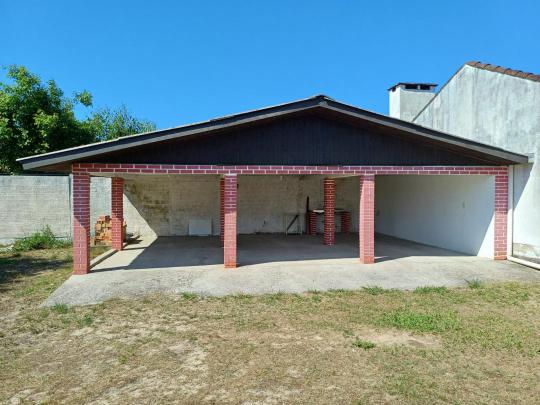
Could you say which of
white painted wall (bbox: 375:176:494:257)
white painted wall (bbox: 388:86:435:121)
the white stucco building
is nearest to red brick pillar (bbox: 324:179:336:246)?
white painted wall (bbox: 375:176:494:257)

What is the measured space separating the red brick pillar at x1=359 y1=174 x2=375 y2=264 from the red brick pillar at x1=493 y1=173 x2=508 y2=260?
3334 millimetres

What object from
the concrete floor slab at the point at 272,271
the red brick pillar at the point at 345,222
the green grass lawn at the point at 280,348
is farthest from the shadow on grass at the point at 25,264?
the red brick pillar at the point at 345,222

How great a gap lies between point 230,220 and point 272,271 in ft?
5.09

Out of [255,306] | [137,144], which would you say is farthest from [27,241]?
[255,306]

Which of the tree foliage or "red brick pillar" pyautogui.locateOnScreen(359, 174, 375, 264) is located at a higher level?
the tree foliage

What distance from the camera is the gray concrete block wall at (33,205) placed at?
13469mm

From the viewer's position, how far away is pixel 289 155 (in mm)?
9250

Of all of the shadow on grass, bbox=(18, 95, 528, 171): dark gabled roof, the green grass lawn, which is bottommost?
the green grass lawn

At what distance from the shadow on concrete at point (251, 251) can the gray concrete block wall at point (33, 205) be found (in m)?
2.83

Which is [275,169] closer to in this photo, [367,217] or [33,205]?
[367,217]

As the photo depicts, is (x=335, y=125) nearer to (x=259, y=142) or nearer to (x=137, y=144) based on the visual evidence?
(x=259, y=142)

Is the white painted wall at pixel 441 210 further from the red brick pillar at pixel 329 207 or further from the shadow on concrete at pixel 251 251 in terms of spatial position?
the red brick pillar at pixel 329 207

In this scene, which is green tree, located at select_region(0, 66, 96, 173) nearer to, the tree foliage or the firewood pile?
the tree foliage

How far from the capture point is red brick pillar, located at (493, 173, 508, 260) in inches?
397
